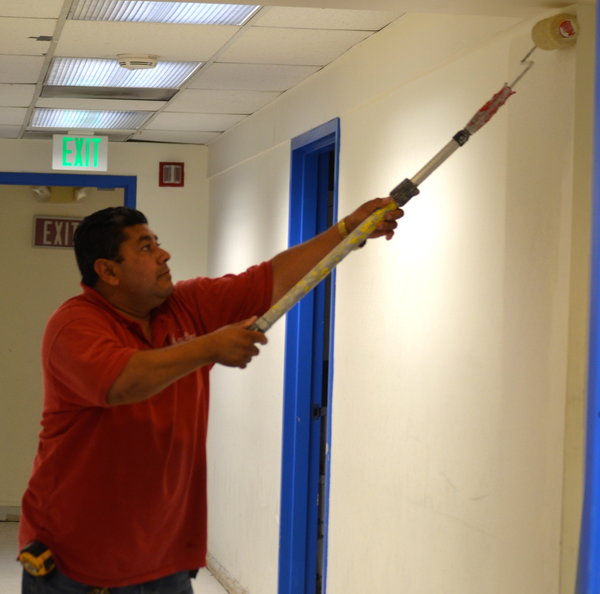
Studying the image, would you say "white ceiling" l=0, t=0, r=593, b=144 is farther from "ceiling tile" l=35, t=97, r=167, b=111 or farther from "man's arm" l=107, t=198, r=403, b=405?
"man's arm" l=107, t=198, r=403, b=405

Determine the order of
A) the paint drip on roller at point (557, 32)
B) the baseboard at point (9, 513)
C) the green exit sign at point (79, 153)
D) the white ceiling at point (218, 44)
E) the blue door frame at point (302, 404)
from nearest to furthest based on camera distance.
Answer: the paint drip on roller at point (557, 32) < the white ceiling at point (218, 44) < the blue door frame at point (302, 404) < the green exit sign at point (79, 153) < the baseboard at point (9, 513)

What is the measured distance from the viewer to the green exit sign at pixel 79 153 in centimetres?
632

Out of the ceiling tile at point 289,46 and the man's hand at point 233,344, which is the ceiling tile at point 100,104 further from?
the man's hand at point 233,344

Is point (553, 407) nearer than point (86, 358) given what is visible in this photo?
No

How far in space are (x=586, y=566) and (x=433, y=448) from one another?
3.58 feet

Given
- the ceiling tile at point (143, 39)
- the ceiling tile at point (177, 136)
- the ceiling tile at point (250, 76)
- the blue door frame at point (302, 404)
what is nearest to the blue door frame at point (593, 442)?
the ceiling tile at point (143, 39)

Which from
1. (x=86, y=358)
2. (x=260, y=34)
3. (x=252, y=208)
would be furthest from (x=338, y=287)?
(x=86, y=358)

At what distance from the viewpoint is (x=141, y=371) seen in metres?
2.16

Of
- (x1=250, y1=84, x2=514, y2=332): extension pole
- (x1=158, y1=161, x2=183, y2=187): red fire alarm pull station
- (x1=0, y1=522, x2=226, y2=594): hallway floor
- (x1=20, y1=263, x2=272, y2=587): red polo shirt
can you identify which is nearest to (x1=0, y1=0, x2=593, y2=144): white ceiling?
(x1=250, y1=84, x2=514, y2=332): extension pole

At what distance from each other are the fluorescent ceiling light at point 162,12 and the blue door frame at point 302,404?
1131 mm

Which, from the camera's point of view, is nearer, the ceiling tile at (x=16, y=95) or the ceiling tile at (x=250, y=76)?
the ceiling tile at (x=250, y=76)

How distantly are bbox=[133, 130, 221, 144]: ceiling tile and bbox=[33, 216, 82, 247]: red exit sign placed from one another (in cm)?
169

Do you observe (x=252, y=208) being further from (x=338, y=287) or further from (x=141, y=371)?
(x=141, y=371)

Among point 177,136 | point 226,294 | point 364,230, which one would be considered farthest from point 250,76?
point 364,230
